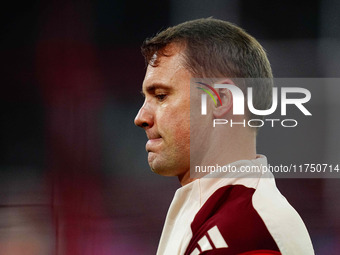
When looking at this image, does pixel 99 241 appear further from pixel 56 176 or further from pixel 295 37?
pixel 295 37

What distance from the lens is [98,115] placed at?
2.22 metres

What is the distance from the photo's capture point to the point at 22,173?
7.29ft

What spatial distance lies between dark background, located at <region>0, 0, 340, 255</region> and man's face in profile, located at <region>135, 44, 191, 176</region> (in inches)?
40.0

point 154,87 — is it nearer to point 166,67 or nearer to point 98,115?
point 166,67

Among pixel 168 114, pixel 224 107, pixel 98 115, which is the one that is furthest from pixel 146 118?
pixel 98 115

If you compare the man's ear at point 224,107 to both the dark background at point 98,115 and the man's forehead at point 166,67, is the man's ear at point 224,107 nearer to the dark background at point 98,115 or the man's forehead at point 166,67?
the man's forehead at point 166,67

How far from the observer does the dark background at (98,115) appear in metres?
2.09

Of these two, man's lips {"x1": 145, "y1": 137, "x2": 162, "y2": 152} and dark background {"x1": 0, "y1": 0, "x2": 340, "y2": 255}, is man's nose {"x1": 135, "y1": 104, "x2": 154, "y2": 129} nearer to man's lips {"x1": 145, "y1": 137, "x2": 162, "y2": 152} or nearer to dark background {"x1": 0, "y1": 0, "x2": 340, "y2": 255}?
man's lips {"x1": 145, "y1": 137, "x2": 162, "y2": 152}

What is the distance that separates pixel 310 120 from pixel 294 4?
0.55 metres

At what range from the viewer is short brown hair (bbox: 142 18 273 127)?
1.10 metres

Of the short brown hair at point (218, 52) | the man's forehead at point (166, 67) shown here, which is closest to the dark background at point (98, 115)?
the short brown hair at point (218, 52)

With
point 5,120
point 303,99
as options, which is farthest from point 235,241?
Result: point 5,120

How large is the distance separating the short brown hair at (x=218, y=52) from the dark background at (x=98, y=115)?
0.87m

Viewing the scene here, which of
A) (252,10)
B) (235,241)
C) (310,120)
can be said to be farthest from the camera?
(252,10)
